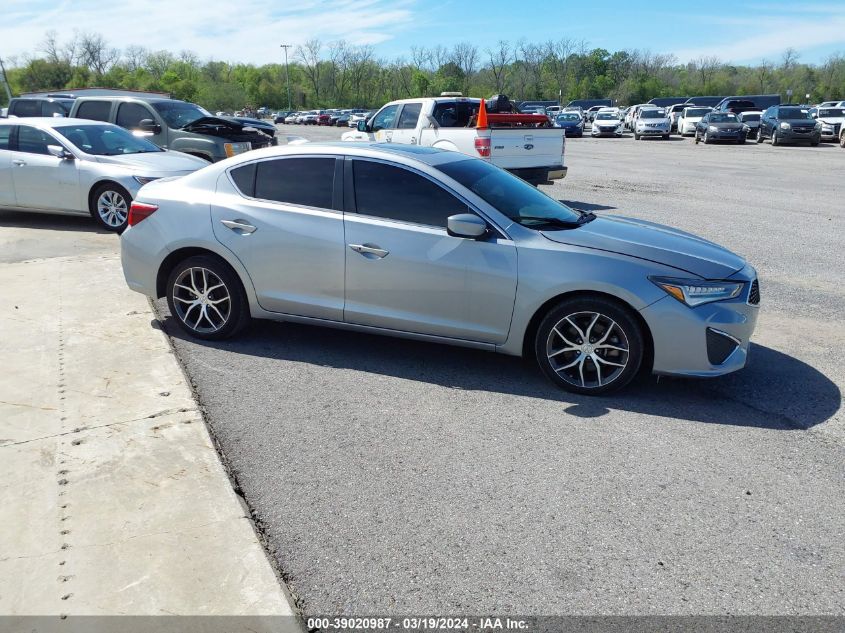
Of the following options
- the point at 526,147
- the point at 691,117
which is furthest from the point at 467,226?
the point at 691,117

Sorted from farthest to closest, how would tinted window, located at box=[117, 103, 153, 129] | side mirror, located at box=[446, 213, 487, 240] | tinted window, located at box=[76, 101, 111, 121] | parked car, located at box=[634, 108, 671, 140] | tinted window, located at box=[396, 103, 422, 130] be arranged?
parked car, located at box=[634, 108, 671, 140], tinted window, located at box=[76, 101, 111, 121], tinted window, located at box=[117, 103, 153, 129], tinted window, located at box=[396, 103, 422, 130], side mirror, located at box=[446, 213, 487, 240]

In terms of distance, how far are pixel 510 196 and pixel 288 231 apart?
168 cm

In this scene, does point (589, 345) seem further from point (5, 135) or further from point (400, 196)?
point (5, 135)

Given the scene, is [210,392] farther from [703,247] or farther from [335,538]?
[703,247]

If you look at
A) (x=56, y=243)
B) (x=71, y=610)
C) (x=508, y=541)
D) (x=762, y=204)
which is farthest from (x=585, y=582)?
(x=762, y=204)

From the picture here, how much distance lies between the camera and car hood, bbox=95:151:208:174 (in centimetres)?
1020

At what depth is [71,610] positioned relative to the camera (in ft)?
8.75

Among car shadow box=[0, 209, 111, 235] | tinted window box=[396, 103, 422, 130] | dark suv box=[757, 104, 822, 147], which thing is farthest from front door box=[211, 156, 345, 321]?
dark suv box=[757, 104, 822, 147]

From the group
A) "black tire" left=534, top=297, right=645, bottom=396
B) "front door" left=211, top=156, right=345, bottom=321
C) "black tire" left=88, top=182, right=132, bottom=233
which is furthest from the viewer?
"black tire" left=88, top=182, right=132, bottom=233

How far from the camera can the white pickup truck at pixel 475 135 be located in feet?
36.9

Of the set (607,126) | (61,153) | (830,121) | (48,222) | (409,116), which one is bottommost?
(48,222)

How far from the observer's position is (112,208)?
10172 mm

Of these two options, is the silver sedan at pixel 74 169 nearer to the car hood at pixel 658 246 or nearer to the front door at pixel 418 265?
the front door at pixel 418 265

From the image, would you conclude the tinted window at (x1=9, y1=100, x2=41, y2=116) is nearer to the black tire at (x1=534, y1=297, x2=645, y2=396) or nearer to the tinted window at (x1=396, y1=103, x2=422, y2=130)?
the tinted window at (x1=396, y1=103, x2=422, y2=130)
